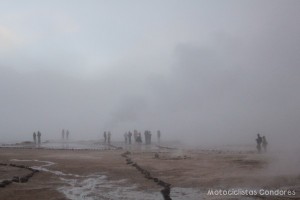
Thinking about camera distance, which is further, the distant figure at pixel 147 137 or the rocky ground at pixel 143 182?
the distant figure at pixel 147 137

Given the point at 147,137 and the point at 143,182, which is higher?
the point at 147,137

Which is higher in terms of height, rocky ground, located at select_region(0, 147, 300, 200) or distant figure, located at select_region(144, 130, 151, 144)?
distant figure, located at select_region(144, 130, 151, 144)

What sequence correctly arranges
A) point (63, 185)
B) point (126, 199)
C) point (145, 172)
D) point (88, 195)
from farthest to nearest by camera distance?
point (145, 172) → point (63, 185) → point (88, 195) → point (126, 199)

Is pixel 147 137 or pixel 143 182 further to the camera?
pixel 147 137

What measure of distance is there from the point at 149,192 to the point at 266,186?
14.8 feet

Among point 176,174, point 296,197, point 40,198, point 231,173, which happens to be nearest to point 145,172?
point 176,174

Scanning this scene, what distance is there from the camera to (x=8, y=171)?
70.3 feet

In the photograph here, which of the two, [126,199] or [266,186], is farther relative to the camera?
[266,186]

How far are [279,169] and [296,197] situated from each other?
6942 millimetres

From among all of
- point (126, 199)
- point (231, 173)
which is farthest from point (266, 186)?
point (126, 199)

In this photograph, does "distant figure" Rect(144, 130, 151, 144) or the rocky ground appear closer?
the rocky ground

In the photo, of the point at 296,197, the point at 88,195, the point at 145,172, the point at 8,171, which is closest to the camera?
the point at 296,197

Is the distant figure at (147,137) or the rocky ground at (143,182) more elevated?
the distant figure at (147,137)

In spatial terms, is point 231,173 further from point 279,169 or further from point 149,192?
point 149,192
